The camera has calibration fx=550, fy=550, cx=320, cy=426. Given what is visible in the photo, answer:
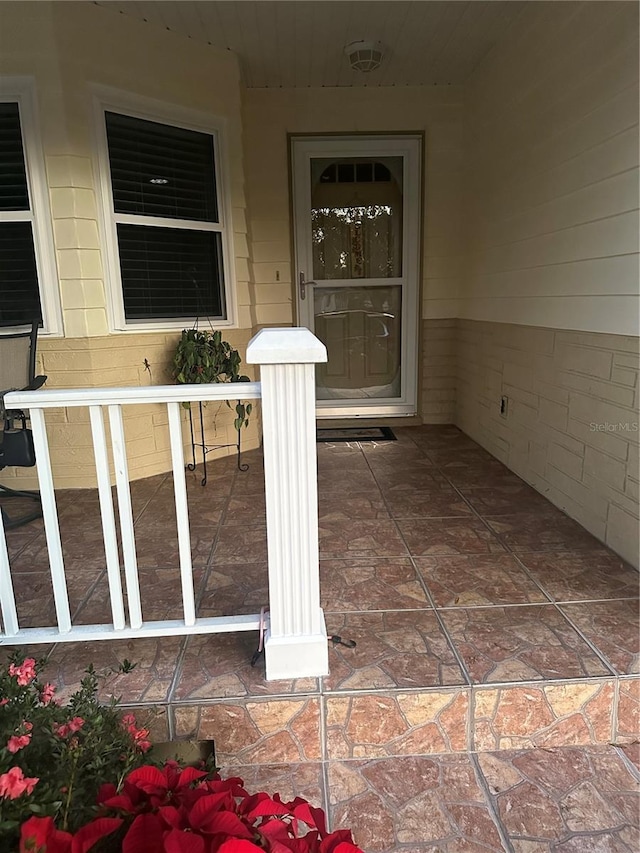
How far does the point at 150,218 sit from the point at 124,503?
2380 mm

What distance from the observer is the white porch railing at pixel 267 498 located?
4.50 feet

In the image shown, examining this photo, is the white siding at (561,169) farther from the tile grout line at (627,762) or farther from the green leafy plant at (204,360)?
the green leafy plant at (204,360)

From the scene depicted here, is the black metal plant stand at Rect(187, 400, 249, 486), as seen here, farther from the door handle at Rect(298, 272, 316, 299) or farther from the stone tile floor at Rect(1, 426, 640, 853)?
the door handle at Rect(298, 272, 316, 299)

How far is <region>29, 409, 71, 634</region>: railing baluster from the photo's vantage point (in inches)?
56.6

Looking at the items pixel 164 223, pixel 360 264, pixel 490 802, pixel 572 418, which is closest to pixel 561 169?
pixel 572 418

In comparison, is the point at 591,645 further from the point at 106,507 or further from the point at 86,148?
the point at 86,148

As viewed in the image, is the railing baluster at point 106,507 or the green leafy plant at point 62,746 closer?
the green leafy plant at point 62,746

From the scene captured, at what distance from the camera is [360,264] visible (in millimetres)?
4406

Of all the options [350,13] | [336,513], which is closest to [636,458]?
[336,513]

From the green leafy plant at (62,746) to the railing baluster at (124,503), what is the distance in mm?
335

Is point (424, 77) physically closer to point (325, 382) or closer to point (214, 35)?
point (214, 35)

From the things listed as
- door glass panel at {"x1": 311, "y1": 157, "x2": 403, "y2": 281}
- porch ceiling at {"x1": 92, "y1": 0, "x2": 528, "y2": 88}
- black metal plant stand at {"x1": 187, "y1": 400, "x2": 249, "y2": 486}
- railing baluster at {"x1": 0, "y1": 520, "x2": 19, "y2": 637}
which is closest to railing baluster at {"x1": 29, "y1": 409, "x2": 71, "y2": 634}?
railing baluster at {"x1": 0, "y1": 520, "x2": 19, "y2": 637}

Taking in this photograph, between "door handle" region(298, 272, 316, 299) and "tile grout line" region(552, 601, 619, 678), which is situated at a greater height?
"door handle" region(298, 272, 316, 299)

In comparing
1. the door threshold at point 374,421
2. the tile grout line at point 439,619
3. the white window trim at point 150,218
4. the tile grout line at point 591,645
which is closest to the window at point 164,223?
the white window trim at point 150,218
